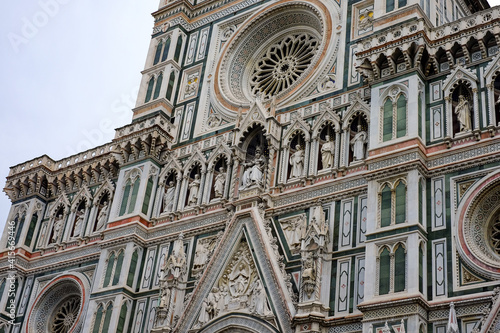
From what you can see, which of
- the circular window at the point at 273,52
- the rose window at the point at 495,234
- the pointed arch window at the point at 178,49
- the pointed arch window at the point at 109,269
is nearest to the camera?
the rose window at the point at 495,234

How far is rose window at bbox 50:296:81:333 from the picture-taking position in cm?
2350

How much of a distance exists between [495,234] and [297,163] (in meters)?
5.77

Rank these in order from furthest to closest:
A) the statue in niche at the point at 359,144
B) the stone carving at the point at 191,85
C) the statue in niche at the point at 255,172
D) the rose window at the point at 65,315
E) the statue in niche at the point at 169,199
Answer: the stone carving at the point at 191,85 < the rose window at the point at 65,315 < the statue in niche at the point at 169,199 < the statue in niche at the point at 255,172 < the statue in niche at the point at 359,144

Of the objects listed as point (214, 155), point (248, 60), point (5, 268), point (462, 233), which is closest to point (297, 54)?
point (248, 60)

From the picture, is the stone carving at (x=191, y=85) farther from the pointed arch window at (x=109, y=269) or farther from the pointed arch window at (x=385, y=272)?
the pointed arch window at (x=385, y=272)

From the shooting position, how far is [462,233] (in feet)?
53.3

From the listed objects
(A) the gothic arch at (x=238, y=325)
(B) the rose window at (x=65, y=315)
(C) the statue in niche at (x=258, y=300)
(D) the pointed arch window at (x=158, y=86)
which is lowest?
(A) the gothic arch at (x=238, y=325)

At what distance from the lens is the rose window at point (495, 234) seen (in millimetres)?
16328

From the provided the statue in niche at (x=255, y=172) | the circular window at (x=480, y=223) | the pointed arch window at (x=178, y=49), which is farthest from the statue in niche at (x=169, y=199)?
the circular window at (x=480, y=223)

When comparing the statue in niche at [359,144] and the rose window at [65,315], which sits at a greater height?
the statue in niche at [359,144]

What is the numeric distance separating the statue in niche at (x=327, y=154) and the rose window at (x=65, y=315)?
915cm

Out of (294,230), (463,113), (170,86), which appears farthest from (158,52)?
(463,113)

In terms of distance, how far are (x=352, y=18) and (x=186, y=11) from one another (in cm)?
719

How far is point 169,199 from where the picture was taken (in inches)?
899
